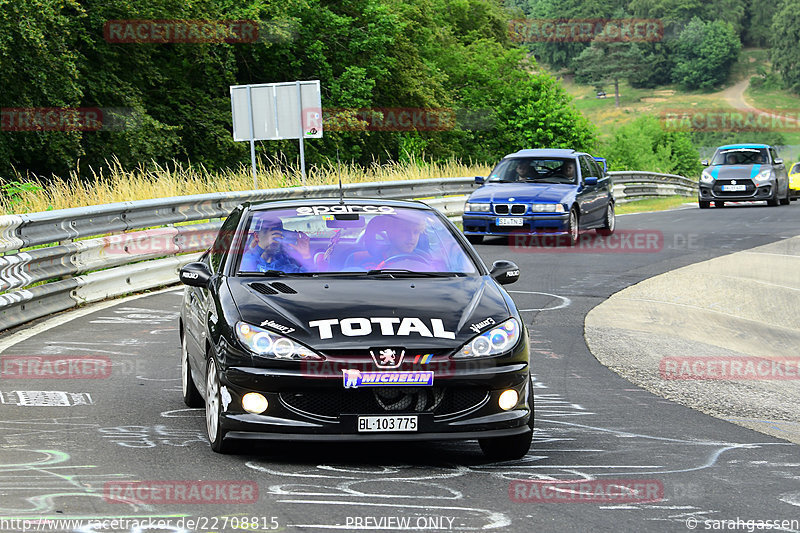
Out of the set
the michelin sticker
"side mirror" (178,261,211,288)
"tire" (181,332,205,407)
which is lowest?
"tire" (181,332,205,407)

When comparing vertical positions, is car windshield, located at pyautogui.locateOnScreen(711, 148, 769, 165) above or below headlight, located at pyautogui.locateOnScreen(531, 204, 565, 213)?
below

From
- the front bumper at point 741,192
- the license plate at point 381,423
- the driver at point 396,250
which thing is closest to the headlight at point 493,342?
the license plate at point 381,423

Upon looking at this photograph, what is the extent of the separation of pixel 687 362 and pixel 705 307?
3823 mm

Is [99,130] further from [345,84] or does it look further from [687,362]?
[687,362]

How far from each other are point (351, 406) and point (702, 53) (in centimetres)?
19660

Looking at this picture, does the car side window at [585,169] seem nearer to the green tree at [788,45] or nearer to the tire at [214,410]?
the tire at [214,410]

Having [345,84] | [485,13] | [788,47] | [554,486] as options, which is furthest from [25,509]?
[788,47]

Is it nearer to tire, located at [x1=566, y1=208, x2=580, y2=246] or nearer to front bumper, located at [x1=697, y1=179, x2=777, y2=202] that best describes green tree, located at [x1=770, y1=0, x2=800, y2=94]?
front bumper, located at [x1=697, y1=179, x2=777, y2=202]

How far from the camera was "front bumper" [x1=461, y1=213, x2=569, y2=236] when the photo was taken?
65.7ft

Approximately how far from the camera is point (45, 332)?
1096 centimetres

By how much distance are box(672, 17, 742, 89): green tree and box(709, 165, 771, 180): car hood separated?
16301 cm

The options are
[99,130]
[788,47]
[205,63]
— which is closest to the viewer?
[99,130]

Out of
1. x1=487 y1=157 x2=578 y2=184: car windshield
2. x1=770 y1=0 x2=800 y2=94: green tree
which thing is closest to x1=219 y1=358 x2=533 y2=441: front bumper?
x1=487 y1=157 x2=578 y2=184: car windshield

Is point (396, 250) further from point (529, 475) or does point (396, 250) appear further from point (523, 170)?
point (523, 170)
